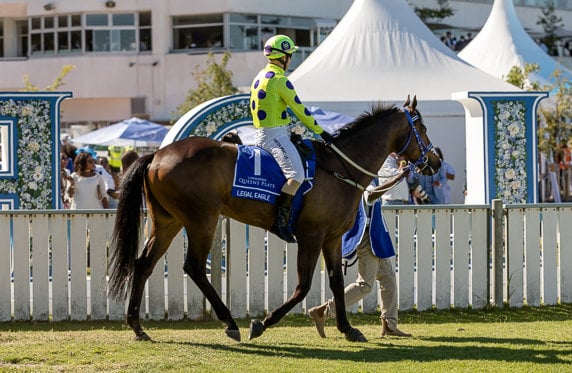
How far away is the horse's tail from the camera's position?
30.7 ft

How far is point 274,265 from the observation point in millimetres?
11250

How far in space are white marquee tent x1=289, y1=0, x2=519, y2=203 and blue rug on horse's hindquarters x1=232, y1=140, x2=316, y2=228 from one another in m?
12.4

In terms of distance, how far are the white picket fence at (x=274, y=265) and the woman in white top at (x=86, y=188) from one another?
9.90 ft

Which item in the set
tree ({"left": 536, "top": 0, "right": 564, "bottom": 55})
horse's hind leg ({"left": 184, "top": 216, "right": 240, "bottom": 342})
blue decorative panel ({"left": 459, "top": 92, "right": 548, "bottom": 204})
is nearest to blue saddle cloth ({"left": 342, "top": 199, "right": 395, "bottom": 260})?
horse's hind leg ({"left": 184, "top": 216, "right": 240, "bottom": 342})

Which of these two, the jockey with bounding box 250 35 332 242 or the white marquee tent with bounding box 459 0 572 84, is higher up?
the white marquee tent with bounding box 459 0 572 84

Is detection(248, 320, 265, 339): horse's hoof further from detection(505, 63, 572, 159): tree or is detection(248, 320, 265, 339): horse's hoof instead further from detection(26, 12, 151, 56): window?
detection(26, 12, 151, 56): window

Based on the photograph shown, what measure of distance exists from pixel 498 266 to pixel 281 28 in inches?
1342

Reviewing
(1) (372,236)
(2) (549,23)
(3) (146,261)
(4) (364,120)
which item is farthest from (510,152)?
(2) (549,23)

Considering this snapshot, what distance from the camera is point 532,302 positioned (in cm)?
1180

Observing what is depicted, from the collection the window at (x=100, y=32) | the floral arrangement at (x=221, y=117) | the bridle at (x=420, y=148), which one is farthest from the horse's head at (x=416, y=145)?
the window at (x=100, y=32)

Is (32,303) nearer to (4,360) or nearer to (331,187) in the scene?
(4,360)

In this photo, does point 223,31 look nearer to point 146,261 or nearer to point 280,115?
point 146,261

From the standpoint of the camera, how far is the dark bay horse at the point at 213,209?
361 inches

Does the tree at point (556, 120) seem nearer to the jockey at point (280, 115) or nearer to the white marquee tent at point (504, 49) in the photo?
the white marquee tent at point (504, 49)
